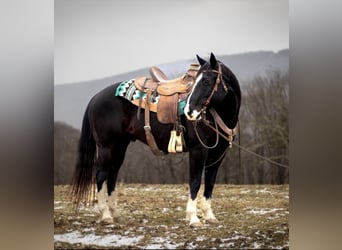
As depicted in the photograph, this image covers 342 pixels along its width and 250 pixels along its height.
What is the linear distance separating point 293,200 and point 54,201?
1.34 meters

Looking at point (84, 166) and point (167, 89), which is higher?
point (167, 89)

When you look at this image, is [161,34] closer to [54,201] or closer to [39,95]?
[39,95]

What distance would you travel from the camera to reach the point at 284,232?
2.43m

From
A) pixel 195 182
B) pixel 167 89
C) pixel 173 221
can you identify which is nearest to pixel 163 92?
pixel 167 89

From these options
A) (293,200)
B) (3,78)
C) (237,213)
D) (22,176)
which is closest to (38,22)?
(3,78)

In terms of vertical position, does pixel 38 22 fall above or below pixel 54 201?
above

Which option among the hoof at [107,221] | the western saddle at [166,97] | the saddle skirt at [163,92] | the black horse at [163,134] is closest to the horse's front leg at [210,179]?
the black horse at [163,134]

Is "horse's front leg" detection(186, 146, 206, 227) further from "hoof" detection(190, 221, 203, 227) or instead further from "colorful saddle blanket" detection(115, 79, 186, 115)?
"colorful saddle blanket" detection(115, 79, 186, 115)

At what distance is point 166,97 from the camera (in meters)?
2.50

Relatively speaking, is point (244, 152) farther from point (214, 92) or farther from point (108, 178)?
point (108, 178)

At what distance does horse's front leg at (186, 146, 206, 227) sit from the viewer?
247 cm

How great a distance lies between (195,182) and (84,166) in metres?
0.64

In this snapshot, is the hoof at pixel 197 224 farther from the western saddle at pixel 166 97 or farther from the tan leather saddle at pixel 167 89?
the tan leather saddle at pixel 167 89

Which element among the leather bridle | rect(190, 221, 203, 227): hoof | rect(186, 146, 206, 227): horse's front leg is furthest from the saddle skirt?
rect(190, 221, 203, 227): hoof
